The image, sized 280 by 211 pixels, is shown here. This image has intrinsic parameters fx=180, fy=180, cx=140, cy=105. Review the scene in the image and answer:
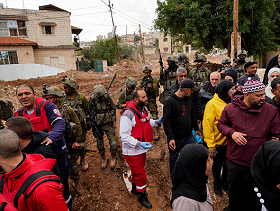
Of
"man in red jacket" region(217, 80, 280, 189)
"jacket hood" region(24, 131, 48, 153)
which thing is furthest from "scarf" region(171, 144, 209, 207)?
"jacket hood" region(24, 131, 48, 153)

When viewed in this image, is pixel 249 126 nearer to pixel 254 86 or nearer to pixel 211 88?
pixel 254 86

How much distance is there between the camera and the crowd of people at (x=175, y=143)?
1428mm

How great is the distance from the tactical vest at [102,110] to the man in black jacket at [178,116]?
1728 millimetres

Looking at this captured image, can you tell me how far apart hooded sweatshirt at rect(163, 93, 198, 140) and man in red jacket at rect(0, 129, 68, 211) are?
2.05 meters

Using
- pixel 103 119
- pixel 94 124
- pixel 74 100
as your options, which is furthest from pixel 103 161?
pixel 74 100

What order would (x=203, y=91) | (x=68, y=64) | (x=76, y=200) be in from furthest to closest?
(x=68, y=64), (x=203, y=91), (x=76, y=200)

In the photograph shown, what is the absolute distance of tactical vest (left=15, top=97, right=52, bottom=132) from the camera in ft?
8.98

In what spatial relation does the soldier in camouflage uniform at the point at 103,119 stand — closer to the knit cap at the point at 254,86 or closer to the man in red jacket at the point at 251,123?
the man in red jacket at the point at 251,123

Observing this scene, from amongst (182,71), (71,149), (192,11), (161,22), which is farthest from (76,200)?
(161,22)

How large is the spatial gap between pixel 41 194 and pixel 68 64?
24738mm

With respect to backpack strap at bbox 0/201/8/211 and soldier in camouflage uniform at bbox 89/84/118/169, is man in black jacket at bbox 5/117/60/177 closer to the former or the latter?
backpack strap at bbox 0/201/8/211

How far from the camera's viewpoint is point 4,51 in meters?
20.0

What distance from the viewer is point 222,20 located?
12.1 m

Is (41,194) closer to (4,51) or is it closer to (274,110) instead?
(274,110)
